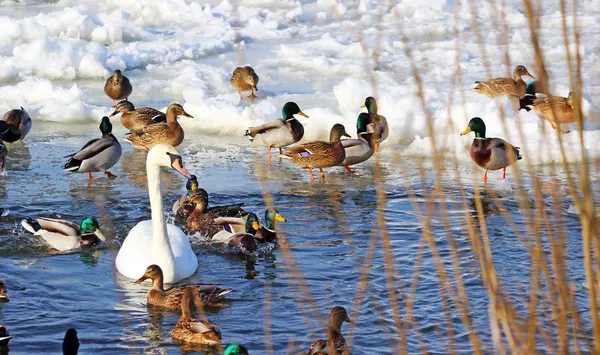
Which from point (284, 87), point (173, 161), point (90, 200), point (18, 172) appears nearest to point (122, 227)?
point (90, 200)

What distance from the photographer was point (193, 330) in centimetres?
602

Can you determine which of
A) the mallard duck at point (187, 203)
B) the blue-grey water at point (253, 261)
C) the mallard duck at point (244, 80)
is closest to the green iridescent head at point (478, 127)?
the blue-grey water at point (253, 261)

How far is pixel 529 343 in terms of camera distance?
2062 mm

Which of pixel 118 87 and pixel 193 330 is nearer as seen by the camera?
pixel 193 330

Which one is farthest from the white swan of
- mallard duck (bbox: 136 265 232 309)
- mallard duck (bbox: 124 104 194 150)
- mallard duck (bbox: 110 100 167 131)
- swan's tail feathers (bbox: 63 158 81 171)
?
mallard duck (bbox: 110 100 167 131)

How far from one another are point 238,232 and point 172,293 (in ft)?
6.70

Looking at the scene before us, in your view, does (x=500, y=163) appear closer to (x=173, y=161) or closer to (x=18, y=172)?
(x=173, y=161)

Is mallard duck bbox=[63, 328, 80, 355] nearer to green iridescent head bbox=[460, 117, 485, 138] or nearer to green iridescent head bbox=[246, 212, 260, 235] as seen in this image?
green iridescent head bbox=[246, 212, 260, 235]

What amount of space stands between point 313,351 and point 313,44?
13.6 meters

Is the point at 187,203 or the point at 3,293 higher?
the point at 187,203

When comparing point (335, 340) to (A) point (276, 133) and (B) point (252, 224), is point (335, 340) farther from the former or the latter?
(A) point (276, 133)

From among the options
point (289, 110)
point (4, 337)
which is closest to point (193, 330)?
point (4, 337)

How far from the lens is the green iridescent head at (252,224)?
8.55 m

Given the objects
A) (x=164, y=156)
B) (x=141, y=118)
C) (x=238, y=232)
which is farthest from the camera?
(x=141, y=118)
